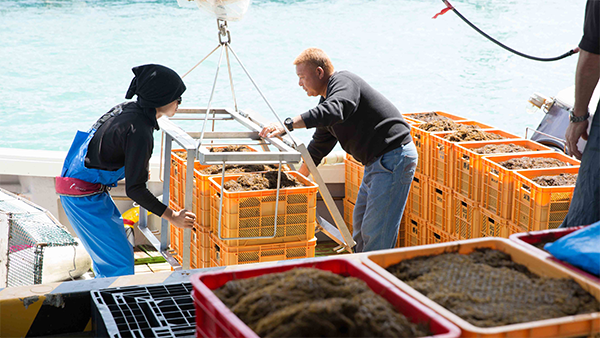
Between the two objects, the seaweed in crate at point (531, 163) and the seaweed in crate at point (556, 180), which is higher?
the seaweed in crate at point (531, 163)

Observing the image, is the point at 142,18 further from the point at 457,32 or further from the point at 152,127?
the point at 152,127

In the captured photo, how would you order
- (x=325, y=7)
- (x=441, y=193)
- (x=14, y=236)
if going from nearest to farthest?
(x=14, y=236)
(x=441, y=193)
(x=325, y=7)

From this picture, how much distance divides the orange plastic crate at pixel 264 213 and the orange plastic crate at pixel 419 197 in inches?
49.8

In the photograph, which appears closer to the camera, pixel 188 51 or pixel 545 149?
pixel 545 149

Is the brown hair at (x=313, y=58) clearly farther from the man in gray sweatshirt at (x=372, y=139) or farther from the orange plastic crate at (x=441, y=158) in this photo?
the orange plastic crate at (x=441, y=158)

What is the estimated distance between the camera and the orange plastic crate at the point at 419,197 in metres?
4.29

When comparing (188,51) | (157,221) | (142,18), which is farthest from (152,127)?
(142,18)

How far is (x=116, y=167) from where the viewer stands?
3139mm

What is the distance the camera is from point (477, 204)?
378 centimetres

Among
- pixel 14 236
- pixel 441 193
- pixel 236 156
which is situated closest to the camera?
pixel 236 156

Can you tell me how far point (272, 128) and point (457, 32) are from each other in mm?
23823

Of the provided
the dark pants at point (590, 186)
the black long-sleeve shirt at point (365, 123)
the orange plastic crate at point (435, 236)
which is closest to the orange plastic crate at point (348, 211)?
the orange plastic crate at point (435, 236)

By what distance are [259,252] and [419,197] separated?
159cm

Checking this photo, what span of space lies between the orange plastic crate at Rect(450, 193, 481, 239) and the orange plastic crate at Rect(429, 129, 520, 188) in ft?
0.44
